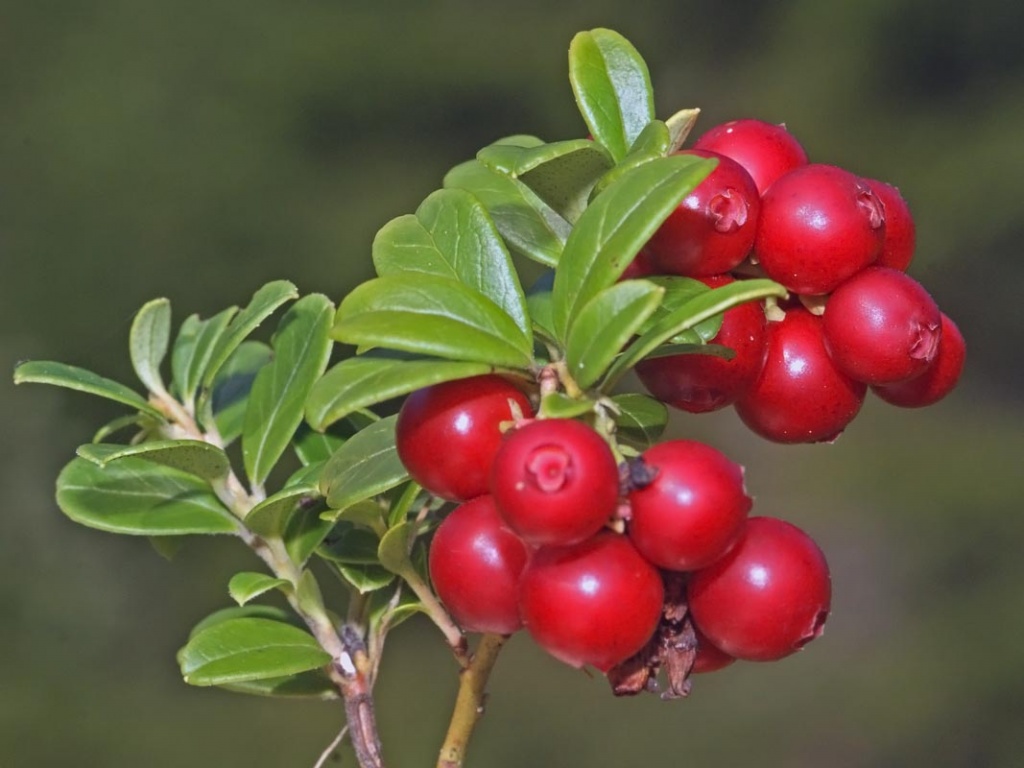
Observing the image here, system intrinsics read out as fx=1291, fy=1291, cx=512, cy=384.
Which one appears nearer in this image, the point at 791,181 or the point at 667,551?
the point at 667,551

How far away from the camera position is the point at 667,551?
0.90 m

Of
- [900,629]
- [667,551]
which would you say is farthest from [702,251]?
[900,629]

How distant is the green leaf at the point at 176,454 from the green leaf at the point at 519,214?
34cm

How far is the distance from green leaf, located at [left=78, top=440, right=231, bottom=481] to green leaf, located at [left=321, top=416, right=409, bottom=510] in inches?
6.3

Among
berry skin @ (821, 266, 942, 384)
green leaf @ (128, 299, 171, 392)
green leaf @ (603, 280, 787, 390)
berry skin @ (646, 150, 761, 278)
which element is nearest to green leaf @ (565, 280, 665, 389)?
green leaf @ (603, 280, 787, 390)

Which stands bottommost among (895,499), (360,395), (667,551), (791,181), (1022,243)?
(895,499)

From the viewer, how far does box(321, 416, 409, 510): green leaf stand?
1.05 m

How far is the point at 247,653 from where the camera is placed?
1.18m

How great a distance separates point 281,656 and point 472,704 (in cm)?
18

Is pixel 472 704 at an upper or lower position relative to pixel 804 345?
lower

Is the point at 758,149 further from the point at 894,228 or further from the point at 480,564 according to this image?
the point at 480,564

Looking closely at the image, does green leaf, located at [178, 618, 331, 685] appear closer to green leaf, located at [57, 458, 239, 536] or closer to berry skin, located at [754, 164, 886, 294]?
green leaf, located at [57, 458, 239, 536]

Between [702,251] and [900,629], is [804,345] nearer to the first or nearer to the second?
[702,251]

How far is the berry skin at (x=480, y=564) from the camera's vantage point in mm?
970
